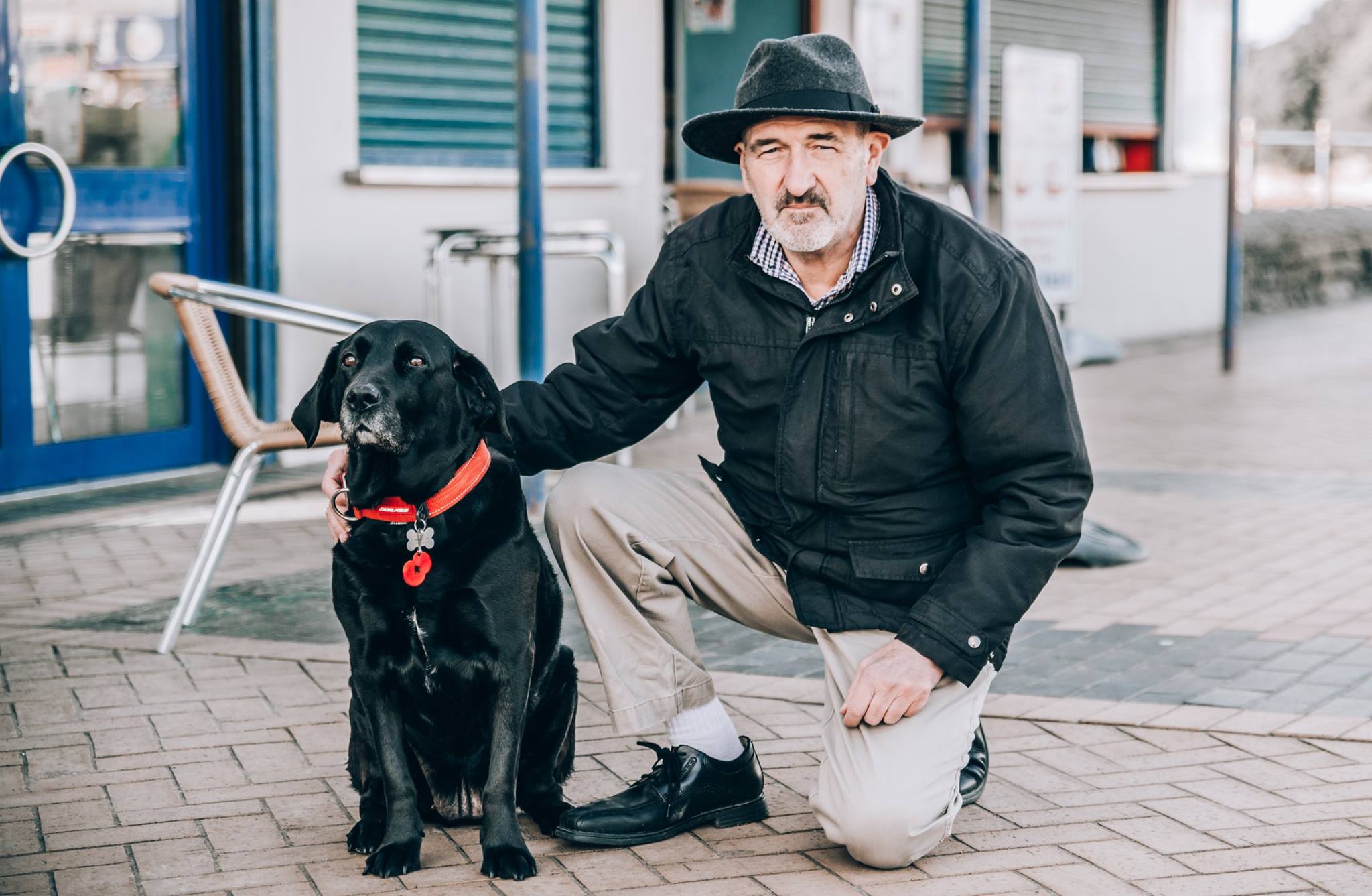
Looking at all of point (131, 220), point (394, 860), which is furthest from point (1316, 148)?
point (394, 860)

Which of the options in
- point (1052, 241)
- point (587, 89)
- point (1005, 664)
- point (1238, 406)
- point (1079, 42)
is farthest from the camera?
point (1079, 42)

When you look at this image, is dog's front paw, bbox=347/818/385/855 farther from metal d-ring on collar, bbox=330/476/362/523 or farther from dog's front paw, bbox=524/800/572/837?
metal d-ring on collar, bbox=330/476/362/523

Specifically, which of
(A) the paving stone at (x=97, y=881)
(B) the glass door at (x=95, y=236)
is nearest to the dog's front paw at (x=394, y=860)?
(A) the paving stone at (x=97, y=881)

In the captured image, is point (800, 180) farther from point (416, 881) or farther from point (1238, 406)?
point (1238, 406)

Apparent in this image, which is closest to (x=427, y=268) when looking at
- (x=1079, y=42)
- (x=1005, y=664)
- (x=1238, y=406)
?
(x=1005, y=664)

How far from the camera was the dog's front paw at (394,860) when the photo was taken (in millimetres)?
3186

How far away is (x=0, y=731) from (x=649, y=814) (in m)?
1.75

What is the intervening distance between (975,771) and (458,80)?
5829mm

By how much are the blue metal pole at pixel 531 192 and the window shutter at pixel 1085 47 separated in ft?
20.5

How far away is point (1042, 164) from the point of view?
8.30 metres

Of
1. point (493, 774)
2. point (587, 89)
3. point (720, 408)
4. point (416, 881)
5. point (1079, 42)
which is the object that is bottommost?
point (416, 881)

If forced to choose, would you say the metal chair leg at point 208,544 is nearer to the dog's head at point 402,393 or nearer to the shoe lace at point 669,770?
the dog's head at point 402,393

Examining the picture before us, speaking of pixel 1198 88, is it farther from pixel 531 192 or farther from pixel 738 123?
pixel 738 123

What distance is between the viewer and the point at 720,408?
3625 millimetres
